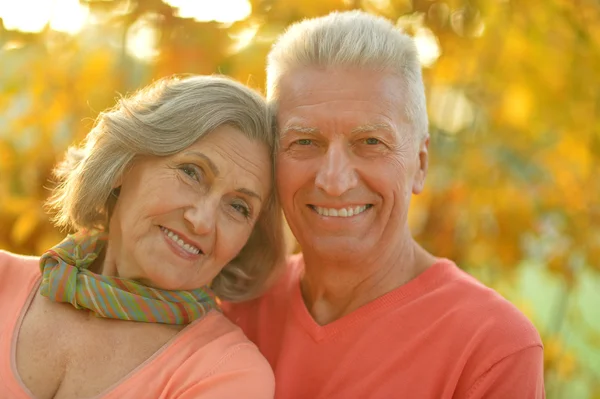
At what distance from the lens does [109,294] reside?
8.05 feet

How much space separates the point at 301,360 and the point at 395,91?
102 cm

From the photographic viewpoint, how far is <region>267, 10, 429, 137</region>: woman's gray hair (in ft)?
8.29

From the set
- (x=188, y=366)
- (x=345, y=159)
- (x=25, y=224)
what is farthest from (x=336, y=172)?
(x=25, y=224)

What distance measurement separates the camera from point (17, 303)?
8.33ft

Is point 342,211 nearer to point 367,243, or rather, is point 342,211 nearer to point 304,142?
point 367,243

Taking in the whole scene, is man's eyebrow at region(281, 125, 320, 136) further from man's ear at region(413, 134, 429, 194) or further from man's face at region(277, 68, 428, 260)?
man's ear at region(413, 134, 429, 194)

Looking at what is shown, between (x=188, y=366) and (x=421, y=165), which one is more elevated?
(x=421, y=165)

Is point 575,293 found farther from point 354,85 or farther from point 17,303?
point 17,303

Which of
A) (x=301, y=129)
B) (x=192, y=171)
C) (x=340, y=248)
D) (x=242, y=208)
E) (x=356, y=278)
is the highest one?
(x=301, y=129)

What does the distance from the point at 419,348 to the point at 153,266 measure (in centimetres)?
94

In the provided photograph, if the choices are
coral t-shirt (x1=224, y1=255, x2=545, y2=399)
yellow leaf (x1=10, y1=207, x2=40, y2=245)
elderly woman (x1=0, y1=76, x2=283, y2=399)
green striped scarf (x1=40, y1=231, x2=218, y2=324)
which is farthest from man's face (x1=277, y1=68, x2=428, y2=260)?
yellow leaf (x1=10, y1=207, x2=40, y2=245)

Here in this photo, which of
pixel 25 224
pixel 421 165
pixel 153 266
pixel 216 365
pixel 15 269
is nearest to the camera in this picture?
pixel 216 365

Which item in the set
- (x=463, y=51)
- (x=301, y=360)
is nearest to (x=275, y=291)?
(x=301, y=360)

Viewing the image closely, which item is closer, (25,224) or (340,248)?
(340,248)
